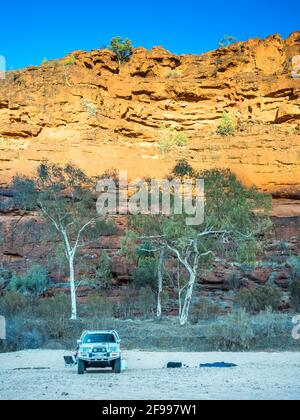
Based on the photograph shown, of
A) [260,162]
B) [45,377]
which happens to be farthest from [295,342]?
[260,162]

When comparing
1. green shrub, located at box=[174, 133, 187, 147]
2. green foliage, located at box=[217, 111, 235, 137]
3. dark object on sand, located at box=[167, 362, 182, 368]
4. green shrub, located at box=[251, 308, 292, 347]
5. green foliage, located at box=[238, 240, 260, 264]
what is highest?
green foliage, located at box=[217, 111, 235, 137]

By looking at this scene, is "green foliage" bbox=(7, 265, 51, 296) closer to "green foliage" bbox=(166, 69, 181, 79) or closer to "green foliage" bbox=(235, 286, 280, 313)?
"green foliage" bbox=(235, 286, 280, 313)

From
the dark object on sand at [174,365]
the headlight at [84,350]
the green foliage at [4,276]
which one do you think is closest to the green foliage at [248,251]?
the dark object on sand at [174,365]

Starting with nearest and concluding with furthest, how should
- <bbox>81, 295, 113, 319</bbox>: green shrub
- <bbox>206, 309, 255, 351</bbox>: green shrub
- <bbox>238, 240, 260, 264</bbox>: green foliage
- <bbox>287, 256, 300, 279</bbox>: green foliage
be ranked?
<bbox>206, 309, 255, 351</bbox>: green shrub
<bbox>238, 240, 260, 264</bbox>: green foliage
<bbox>81, 295, 113, 319</bbox>: green shrub
<bbox>287, 256, 300, 279</bbox>: green foliage

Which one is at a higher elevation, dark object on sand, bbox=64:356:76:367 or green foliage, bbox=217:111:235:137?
green foliage, bbox=217:111:235:137

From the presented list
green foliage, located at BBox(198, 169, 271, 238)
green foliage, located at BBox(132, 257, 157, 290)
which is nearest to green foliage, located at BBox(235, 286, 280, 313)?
green foliage, located at BBox(198, 169, 271, 238)

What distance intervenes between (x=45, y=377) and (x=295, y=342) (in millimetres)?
10647

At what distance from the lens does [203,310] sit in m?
31.7

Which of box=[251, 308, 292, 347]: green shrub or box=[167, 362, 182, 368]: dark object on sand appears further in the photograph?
box=[251, 308, 292, 347]: green shrub

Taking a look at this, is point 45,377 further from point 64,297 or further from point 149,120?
point 149,120

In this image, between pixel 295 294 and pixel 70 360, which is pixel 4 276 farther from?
pixel 70 360

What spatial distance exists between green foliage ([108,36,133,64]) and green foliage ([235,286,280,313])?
56.5 metres

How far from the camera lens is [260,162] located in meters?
54.6

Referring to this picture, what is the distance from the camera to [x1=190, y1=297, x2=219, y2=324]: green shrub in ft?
97.5
